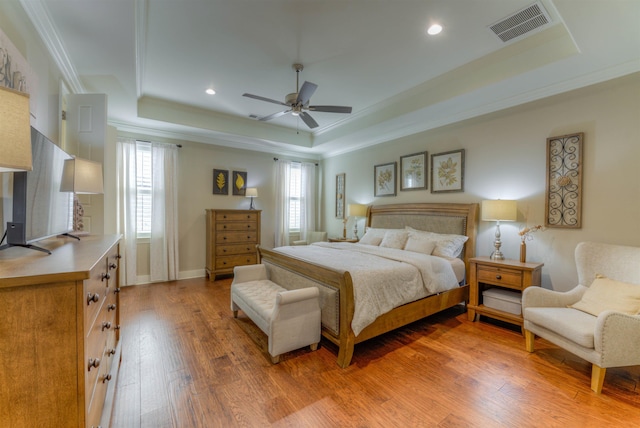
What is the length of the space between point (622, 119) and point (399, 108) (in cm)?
230

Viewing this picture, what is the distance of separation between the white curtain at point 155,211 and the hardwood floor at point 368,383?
5.91 ft

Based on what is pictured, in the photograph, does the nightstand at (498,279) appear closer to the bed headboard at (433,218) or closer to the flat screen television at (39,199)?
the bed headboard at (433,218)

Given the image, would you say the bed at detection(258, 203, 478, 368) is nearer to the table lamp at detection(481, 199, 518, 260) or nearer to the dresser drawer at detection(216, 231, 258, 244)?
the table lamp at detection(481, 199, 518, 260)

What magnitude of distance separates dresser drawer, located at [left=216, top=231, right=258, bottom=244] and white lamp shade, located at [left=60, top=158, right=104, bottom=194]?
259cm

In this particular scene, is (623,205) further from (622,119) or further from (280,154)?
(280,154)

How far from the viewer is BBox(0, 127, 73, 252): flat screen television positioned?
1360 mm

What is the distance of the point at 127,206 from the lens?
14.7 feet

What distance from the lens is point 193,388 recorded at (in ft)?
6.63

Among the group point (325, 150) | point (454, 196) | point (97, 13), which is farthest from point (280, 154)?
point (97, 13)

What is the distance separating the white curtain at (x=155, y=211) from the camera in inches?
174

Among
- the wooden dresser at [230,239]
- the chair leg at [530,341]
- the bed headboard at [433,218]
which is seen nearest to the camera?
the chair leg at [530,341]

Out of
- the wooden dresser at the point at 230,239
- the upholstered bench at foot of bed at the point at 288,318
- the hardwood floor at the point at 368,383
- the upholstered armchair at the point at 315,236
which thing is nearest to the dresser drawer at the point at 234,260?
the wooden dresser at the point at 230,239

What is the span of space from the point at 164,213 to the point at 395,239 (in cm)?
391

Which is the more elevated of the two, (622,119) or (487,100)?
(487,100)
